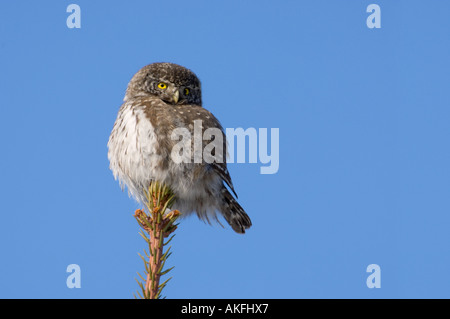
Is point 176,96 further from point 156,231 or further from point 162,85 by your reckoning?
point 156,231

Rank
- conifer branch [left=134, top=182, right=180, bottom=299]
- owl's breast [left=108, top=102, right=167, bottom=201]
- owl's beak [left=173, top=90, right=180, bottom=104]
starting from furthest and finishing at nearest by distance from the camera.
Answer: owl's beak [left=173, top=90, right=180, bottom=104]
owl's breast [left=108, top=102, right=167, bottom=201]
conifer branch [left=134, top=182, right=180, bottom=299]

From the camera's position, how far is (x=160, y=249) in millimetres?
3607

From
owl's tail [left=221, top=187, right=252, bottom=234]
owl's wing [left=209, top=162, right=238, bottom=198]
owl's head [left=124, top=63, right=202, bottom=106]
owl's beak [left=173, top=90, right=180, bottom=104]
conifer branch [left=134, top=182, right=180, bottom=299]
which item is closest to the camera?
conifer branch [left=134, top=182, right=180, bottom=299]

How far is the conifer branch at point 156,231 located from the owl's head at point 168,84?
145 cm

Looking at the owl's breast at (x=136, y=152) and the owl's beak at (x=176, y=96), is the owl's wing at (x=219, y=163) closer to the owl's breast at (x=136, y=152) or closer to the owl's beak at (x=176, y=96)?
the owl's beak at (x=176, y=96)

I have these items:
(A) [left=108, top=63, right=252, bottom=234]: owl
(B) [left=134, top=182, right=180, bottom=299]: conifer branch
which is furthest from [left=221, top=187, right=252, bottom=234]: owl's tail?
(B) [left=134, top=182, right=180, bottom=299]: conifer branch

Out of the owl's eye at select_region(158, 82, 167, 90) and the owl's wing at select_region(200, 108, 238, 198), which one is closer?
the owl's wing at select_region(200, 108, 238, 198)

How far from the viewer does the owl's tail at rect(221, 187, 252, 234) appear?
18.0ft

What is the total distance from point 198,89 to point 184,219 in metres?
1.56

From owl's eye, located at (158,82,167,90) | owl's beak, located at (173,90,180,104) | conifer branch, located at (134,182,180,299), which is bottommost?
conifer branch, located at (134,182,180,299)

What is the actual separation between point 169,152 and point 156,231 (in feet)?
4.00

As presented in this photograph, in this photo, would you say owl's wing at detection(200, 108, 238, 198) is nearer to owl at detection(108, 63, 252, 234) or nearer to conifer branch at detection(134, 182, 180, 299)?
owl at detection(108, 63, 252, 234)

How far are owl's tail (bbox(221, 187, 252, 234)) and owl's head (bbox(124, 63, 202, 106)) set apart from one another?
1187 millimetres
